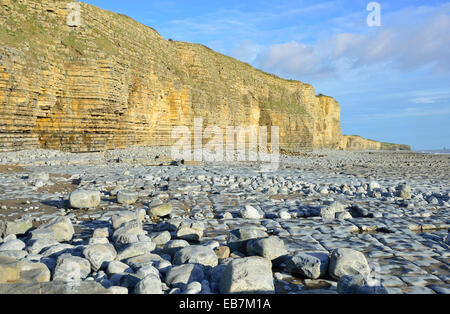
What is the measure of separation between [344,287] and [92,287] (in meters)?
1.57

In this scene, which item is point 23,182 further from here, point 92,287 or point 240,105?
point 240,105

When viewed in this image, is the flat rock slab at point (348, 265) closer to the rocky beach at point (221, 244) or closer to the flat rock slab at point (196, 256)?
the rocky beach at point (221, 244)

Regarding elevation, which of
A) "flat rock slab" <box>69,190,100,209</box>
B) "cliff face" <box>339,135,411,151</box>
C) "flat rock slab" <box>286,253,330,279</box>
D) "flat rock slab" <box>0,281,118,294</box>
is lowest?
"flat rock slab" <box>286,253,330,279</box>

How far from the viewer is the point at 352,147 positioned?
9288 centimetres

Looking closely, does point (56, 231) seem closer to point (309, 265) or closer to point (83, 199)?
point (83, 199)

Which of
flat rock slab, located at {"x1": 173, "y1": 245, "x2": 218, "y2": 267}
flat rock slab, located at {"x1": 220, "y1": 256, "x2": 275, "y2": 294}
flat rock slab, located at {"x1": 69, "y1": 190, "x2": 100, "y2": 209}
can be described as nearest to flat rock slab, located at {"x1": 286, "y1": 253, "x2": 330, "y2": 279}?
flat rock slab, located at {"x1": 220, "y1": 256, "x2": 275, "y2": 294}

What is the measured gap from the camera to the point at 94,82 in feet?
57.0

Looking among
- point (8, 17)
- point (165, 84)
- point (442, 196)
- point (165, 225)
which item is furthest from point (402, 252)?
point (165, 84)

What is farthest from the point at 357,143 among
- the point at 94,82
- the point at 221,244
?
the point at 221,244

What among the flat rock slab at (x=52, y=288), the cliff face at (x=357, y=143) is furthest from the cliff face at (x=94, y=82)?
the cliff face at (x=357, y=143)

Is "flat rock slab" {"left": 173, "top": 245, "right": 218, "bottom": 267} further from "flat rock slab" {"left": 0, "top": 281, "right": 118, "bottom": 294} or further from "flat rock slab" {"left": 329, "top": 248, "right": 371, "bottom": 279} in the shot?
"flat rock slab" {"left": 329, "top": 248, "right": 371, "bottom": 279}

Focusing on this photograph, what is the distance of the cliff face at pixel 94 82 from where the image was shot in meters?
14.4

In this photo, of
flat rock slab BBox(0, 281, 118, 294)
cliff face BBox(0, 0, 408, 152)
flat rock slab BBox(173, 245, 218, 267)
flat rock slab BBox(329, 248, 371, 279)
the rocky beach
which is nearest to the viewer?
flat rock slab BBox(0, 281, 118, 294)

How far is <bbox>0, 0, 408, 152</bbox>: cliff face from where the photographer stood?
568 inches
